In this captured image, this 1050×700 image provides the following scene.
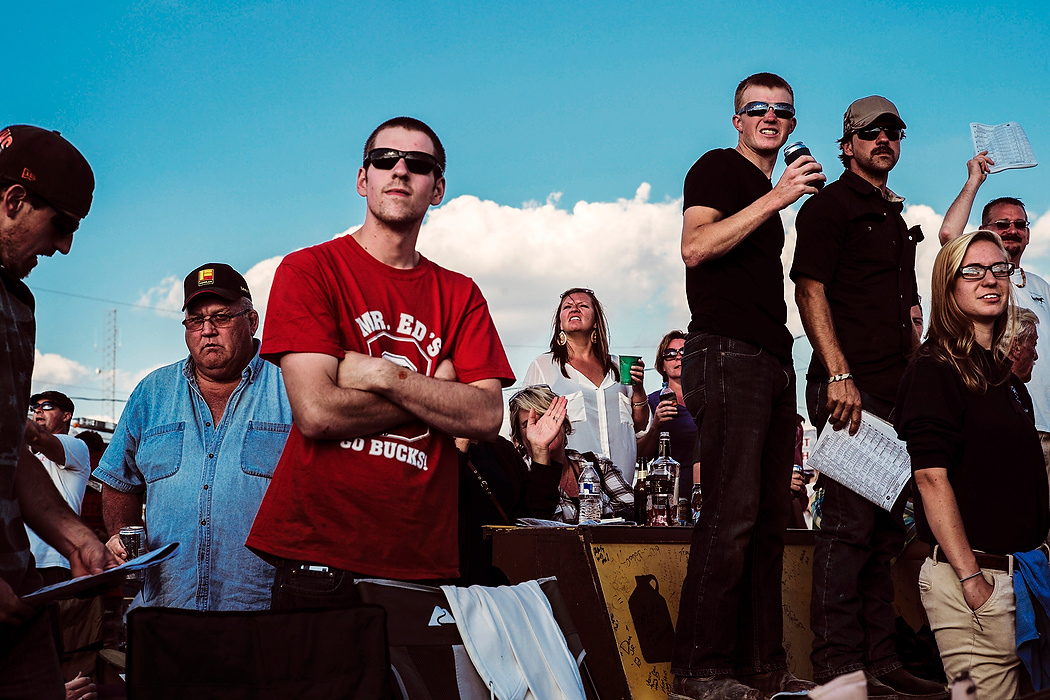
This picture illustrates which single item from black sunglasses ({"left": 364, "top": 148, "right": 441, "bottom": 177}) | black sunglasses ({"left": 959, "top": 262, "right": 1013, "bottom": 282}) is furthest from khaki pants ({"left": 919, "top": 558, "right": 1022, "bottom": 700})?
black sunglasses ({"left": 364, "top": 148, "right": 441, "bottom": 177})

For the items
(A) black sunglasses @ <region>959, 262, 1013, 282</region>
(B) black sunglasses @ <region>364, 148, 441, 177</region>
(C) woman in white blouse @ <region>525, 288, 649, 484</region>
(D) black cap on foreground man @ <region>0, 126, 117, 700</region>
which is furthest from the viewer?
(C) woman in white blouse @ <region>525, 288, 649, 484</region>

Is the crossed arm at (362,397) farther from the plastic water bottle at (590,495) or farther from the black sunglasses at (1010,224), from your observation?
the black sunglasses at (1010,224)

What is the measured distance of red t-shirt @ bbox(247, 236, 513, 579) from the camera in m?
2.68

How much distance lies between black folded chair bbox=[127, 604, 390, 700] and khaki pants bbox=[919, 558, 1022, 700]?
236 cm

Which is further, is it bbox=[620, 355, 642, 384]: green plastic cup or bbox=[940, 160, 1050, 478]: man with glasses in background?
bbox=[620, 355, 642, 384]: green plastic cup

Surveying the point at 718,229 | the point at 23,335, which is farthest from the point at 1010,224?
the point at 23,335

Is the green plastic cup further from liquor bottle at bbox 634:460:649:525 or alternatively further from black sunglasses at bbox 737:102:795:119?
black sunglasses at bbox 737:102:795:119

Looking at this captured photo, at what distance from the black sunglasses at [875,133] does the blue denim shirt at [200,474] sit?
2.97m

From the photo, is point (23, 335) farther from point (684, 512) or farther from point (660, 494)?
point (684, 512)

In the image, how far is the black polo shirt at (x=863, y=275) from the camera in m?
4.44

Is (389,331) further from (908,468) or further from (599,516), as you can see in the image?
(599,516)

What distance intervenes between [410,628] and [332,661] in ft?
1.26

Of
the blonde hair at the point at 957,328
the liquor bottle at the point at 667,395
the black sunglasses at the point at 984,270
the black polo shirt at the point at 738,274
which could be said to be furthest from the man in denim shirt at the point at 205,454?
the liquor bottle at the point at 667,395

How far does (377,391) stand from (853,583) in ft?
8.21
